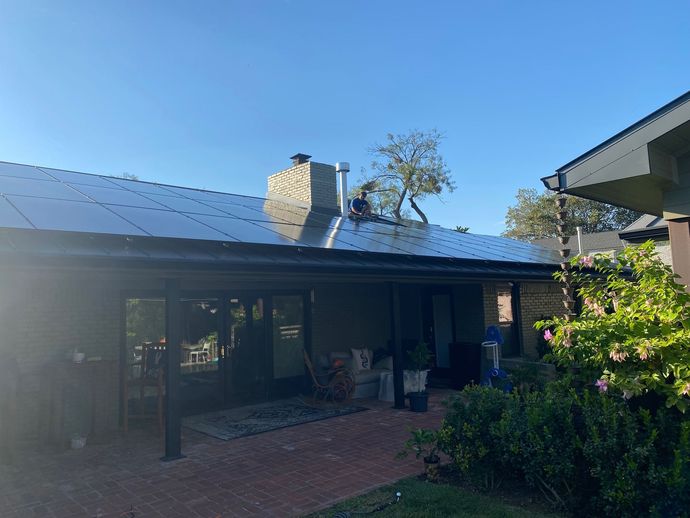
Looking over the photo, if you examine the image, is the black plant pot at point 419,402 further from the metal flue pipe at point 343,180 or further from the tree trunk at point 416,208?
the tree trunk at point 416,208

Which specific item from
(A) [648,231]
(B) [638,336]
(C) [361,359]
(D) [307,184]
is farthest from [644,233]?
(D) [307,184]

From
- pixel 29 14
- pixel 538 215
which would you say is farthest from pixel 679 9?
pixel 538 215

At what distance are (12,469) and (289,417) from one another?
4.02 meters

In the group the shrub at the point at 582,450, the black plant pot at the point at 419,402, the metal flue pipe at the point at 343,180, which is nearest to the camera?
the shrub at the point at 582,450

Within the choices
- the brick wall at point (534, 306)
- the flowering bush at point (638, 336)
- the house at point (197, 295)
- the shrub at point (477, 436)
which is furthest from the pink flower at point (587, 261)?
the brick wall at point (534, 306)

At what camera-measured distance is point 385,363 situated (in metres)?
11.0

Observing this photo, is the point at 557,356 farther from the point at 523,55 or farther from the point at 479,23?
the point at 523,55

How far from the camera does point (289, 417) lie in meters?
8.40

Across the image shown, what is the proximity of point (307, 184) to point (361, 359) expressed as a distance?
601cm

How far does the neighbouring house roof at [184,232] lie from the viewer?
→ 5.23 metres

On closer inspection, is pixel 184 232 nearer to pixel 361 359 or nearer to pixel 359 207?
pixel 361 359

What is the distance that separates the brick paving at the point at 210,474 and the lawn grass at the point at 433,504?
0.23 metres

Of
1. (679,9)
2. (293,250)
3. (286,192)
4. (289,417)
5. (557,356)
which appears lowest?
(289,417)

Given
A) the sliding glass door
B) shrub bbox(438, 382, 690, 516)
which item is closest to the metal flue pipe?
the sliding glass door
